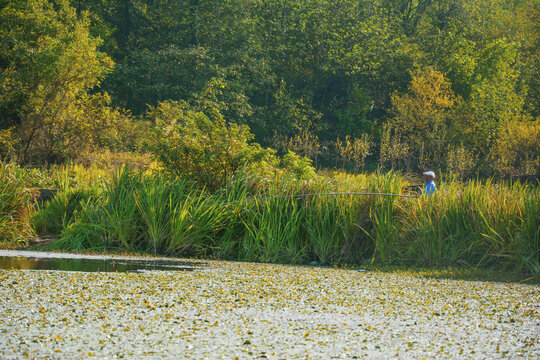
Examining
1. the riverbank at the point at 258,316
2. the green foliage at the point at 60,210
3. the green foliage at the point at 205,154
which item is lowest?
the riverbank at the point at 258,316

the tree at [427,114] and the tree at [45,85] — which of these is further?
the tree at [427,114]

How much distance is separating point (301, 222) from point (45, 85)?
1152 centimetres

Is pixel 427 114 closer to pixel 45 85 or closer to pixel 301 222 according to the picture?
pixel 45 85

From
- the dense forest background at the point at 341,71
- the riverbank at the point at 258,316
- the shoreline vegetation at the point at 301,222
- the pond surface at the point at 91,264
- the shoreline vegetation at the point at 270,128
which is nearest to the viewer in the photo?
the riverbank at the point at 258,316

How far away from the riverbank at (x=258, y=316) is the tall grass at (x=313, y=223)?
58.5 inches

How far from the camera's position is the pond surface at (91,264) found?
6.51m

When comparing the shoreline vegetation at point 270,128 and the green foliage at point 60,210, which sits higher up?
the shoreline vegetation at point 270,128

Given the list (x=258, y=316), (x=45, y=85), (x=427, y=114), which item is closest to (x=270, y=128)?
(x=427, y=114)

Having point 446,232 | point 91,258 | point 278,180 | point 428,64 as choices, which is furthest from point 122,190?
point 428,64

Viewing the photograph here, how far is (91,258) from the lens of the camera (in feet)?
24.8

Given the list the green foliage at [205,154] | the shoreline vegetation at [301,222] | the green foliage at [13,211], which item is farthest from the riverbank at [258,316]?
the green foliage at [205,154]

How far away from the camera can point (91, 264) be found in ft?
22.7

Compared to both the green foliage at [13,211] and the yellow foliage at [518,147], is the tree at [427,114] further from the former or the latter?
the green foliage at [13,211]

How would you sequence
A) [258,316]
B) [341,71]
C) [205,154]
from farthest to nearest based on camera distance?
[341,71], [205,154], [258,316]
